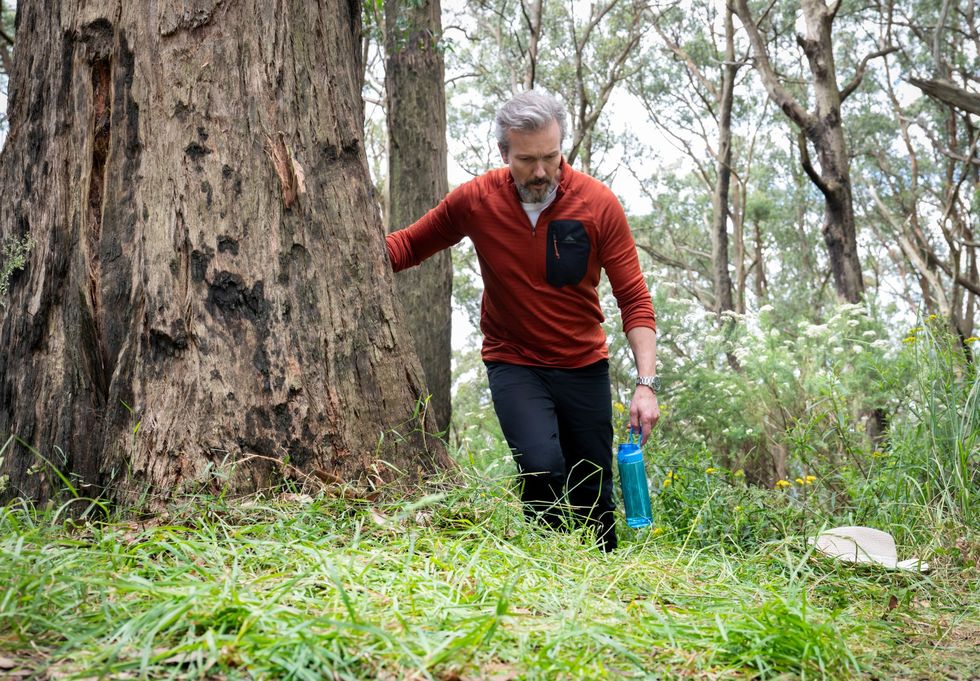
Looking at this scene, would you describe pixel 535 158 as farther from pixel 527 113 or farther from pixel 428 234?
pixel 428 234

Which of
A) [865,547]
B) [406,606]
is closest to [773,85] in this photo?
[865,547]

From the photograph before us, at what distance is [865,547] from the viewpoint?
3.77 metres

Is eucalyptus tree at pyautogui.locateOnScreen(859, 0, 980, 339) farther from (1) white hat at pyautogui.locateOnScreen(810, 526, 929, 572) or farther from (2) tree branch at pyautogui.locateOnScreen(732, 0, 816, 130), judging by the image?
(1) white hat at pyautogui.locateOnScreen(810, 526, 929, 572)

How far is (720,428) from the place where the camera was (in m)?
7.89

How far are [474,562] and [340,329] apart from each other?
107 centimetres

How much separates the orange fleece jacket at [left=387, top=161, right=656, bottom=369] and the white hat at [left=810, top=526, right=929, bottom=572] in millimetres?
1241

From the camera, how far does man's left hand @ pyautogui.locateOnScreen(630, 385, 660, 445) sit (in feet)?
13.7

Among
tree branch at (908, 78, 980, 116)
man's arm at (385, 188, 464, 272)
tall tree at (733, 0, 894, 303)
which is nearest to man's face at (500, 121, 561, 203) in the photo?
man's arm at (385, 188, 464, 272)

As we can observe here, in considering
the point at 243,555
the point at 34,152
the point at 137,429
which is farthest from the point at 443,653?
the point at 34,152

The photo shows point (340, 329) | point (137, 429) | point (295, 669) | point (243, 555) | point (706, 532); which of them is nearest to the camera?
point (295, 669)

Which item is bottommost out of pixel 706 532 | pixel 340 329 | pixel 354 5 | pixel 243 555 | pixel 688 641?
pixel 706 532

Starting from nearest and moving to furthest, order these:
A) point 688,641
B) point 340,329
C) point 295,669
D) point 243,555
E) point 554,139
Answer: point 295,669 → point 688,641 → point 243,555 → point 340,329 → point 554,139

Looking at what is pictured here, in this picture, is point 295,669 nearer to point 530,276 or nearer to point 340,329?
point 340,329

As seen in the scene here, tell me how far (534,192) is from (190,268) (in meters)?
1.72
